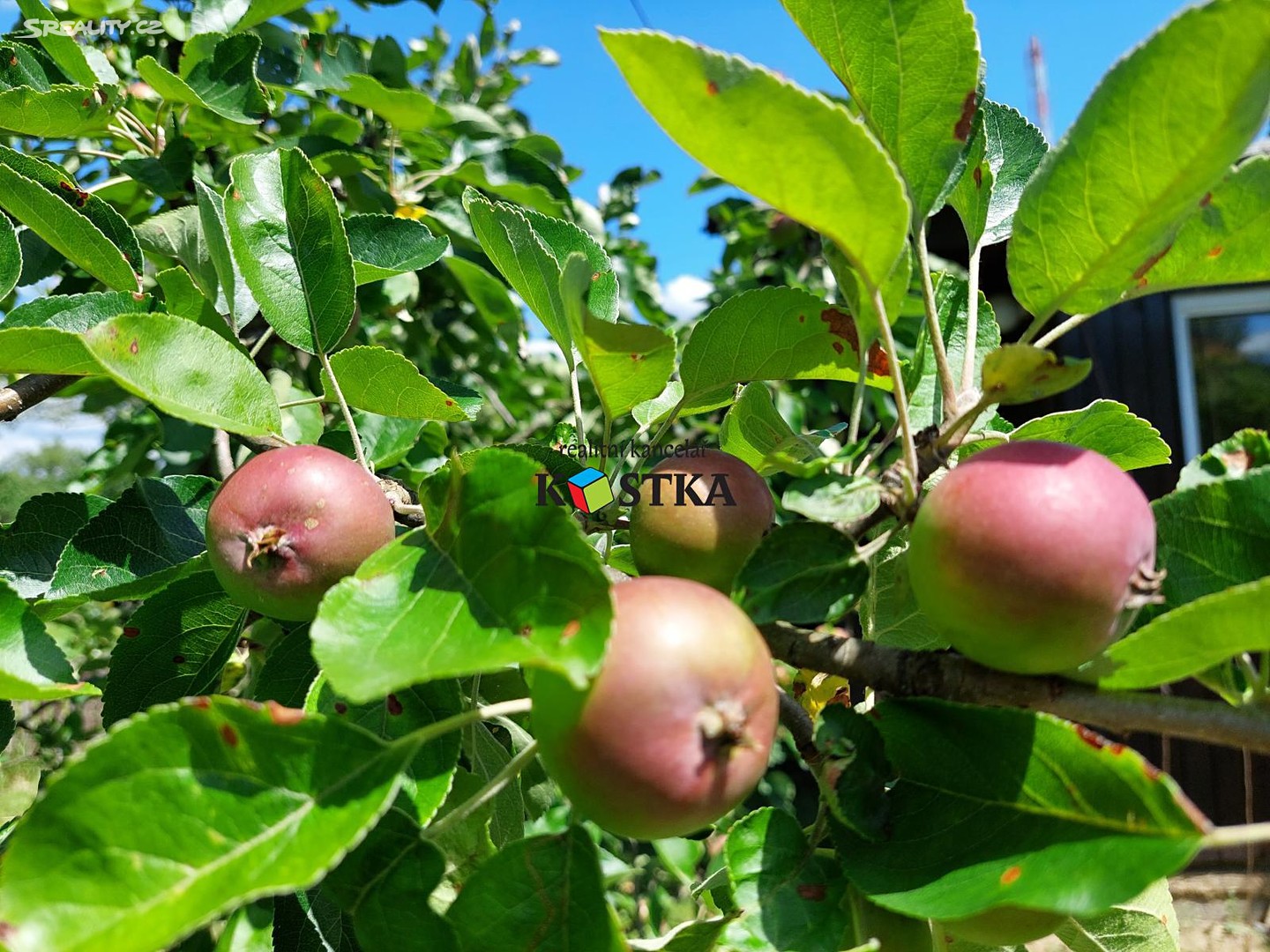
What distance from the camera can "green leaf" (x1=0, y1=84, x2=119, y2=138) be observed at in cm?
135

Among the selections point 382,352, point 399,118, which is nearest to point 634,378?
point 382,352

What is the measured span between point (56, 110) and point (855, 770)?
153 cm

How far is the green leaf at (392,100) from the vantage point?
1867 millimetres

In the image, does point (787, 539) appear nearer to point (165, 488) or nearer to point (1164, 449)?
point (1164, 449)

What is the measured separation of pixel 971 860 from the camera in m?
0.67

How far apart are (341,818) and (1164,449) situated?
865mm

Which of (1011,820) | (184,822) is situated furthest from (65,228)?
(1011,820)

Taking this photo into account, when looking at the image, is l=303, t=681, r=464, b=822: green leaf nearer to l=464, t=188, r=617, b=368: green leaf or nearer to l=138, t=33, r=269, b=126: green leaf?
l=464, t=188, r=617, b=368: green leaf

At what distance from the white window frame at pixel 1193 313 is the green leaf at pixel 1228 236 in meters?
5.27

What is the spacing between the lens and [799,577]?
2.38ft

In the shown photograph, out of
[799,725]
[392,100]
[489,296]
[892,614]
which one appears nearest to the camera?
[799,725]

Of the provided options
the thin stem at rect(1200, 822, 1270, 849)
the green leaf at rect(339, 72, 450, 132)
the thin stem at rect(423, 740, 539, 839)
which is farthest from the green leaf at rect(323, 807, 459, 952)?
the green leaf at rect(339, 72, 450, 132)

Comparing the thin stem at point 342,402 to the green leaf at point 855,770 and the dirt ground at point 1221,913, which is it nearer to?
the green leaf at point 855,770

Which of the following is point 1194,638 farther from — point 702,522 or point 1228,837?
point 702,522
